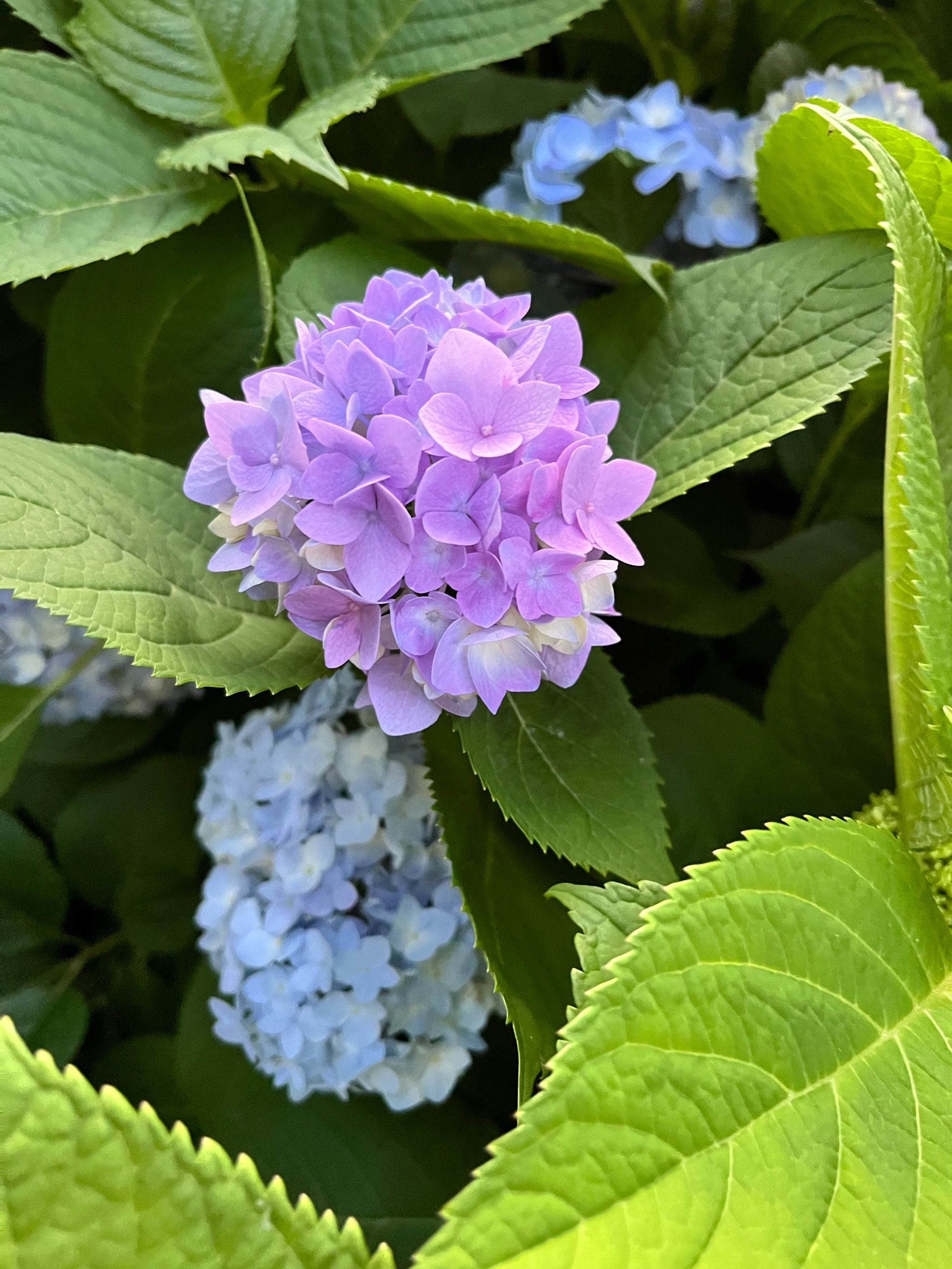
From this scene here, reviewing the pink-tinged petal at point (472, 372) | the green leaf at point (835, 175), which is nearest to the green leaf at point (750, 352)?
the green leaf at point (835, 175)

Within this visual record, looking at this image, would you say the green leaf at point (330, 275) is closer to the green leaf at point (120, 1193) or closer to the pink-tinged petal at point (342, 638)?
the pink-tinged petal at point (342, 638)

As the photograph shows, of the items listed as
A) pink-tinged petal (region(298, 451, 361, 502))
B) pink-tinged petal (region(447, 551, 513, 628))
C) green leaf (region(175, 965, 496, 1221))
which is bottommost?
green leaf (region(175, 965, 496, 1221))

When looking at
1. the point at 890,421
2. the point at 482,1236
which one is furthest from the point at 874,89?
the point at 482,1236

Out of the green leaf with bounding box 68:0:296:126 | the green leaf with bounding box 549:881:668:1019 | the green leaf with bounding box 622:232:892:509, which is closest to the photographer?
the green leaf with bounding box 549:881:668:1019

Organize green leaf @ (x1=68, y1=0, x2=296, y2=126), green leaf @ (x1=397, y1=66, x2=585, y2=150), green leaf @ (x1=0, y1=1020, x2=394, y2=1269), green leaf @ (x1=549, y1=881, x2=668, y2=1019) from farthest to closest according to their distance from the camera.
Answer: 1. green leaf @ (x1=397, y1=66, x2=585, y2=150)
2. green leaf @ (x1=68, y1=0, x2=296, y2=126)
3. green leaf @ (x1=549, y1=881, x2=668, y2=1019)
4. green leaf @ (x1=0, y1=1020, x2=394, y2=1269)

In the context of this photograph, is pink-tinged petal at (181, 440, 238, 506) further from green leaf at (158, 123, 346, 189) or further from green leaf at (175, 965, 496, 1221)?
green leaf at (175, 965, 496, 1221)

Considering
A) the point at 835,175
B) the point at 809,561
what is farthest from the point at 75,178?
the point at 809,561

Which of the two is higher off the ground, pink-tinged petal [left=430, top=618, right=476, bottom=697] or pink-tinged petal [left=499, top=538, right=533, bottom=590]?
pink-tinged petal [left=499, top=538, right=533, bottom=590]

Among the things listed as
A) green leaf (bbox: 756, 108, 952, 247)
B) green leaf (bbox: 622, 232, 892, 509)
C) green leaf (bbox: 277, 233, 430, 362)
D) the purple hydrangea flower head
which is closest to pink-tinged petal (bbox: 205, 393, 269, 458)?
the purple hydrangea flower head
